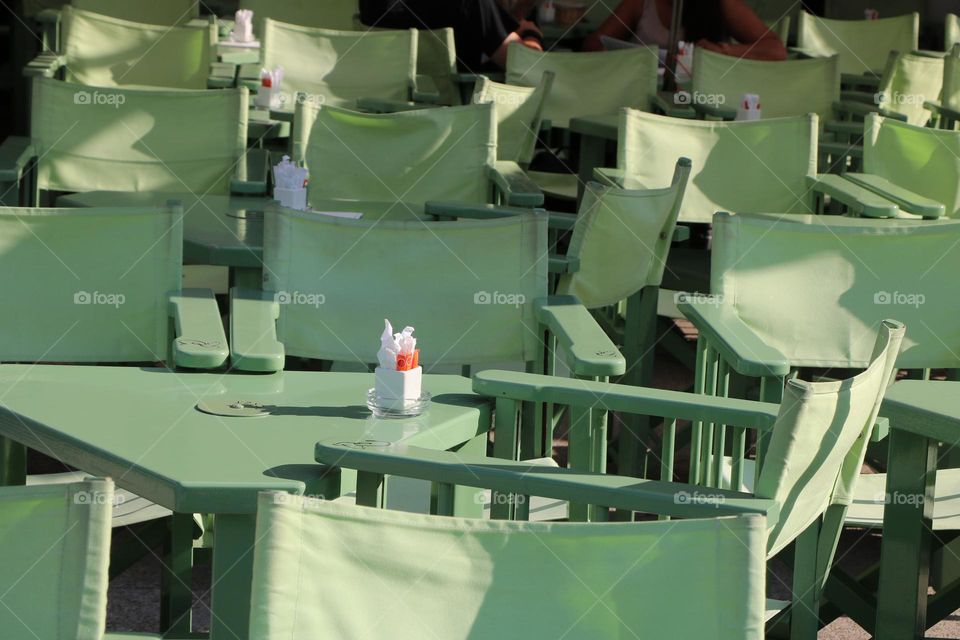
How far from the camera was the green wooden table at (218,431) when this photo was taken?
6.28 feet

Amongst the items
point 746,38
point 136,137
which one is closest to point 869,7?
point 746,38

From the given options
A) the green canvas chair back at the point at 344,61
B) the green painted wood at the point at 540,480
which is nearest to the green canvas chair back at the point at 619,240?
the green painted wood at the point at 540,480

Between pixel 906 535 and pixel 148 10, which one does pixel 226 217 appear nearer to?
pixel 906 535

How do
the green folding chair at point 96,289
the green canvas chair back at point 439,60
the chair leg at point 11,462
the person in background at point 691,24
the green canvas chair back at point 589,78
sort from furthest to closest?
1. the person in background at point 691,24
2. the green canvas chair back at point 439,60
3. the green canvas chair back at point 589,78
4. the green folding chair at point 96,289
5. the chair leg at point 11,462

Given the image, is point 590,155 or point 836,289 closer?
point 836,289

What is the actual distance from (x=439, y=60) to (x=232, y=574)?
494 cm

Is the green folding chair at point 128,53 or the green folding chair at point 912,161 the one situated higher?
the green folding chair at point 128,53

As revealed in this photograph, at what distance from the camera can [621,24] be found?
7.37 m

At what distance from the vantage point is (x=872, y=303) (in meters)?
3.14

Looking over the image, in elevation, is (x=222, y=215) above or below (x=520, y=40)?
below

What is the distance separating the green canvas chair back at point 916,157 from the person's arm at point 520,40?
2.34 m

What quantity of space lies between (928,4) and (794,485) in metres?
9.03

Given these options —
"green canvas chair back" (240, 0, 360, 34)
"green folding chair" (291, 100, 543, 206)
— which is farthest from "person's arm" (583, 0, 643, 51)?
"green folding chair" (291, 100, 543, 206)

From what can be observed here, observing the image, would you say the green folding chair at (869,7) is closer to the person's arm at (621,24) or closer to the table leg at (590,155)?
the person's arm at (621,24)
